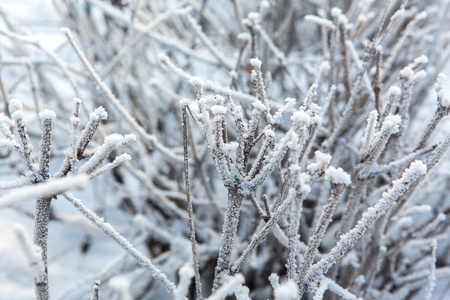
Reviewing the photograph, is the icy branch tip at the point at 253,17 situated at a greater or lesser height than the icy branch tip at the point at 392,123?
greater

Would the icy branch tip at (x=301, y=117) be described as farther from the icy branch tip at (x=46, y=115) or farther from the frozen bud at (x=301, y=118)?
the icy branch tip at (x=46, y=115)

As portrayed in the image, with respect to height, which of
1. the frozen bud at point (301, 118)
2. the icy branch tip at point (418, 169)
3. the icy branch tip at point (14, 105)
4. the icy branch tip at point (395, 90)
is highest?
the icy branch tip at point (14, 105)

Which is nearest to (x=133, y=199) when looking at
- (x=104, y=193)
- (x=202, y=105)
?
(x=104, y=193)

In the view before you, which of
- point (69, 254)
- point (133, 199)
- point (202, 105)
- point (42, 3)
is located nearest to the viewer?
point (202, 105)

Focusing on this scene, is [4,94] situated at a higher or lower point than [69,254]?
higher

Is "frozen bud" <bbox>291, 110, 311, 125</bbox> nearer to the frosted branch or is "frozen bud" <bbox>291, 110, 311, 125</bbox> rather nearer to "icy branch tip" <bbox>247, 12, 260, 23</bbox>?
the frosted branch

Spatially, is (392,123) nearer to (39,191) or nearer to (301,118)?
(301,118)

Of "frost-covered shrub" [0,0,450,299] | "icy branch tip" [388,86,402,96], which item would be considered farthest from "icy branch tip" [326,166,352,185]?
"icy branch tip" [388,86,402,96]

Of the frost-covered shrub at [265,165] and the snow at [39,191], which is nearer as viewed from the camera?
the snow at [39,191]

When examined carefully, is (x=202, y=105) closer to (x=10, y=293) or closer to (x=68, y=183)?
(x=68, y=183)

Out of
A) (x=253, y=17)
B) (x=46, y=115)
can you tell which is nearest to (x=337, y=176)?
(x=46, y=115)

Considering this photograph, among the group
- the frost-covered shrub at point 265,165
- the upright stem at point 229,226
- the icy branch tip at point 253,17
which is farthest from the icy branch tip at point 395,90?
the icy branch tip at point 253,17
